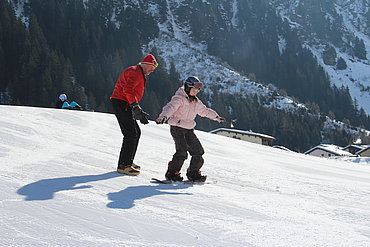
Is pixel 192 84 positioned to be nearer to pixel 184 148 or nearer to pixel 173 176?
pixel 184 148

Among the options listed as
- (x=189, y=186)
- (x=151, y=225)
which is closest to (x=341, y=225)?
(x=151, y=225)

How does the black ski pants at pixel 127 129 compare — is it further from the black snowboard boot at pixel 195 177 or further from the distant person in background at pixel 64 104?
the distant person in background at pixel 64 104

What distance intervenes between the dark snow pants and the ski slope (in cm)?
35

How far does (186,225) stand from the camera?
A: 2.61m

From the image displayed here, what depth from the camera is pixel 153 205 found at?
121 inches

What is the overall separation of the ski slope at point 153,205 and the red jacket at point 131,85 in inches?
36.2

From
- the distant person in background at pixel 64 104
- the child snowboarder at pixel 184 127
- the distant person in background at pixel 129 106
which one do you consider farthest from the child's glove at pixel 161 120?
the distant person in background at pixel 64 104

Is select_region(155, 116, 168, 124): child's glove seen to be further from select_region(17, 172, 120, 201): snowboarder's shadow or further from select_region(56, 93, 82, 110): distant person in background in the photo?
select_region(56, 93, 82, 110): distant person in background

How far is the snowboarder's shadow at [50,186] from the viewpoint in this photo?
116 inches

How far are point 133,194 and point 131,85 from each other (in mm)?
1477

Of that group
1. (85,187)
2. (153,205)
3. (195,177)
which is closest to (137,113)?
(195,177)

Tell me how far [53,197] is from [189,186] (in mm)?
1744

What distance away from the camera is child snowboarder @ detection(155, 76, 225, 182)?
4.60 m

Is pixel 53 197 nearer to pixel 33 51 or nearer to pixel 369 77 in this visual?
pixel 33 51
